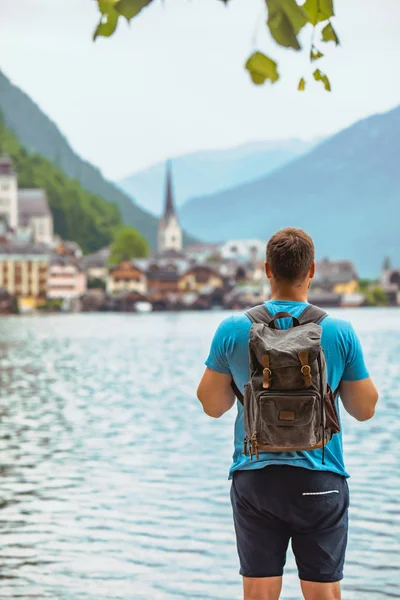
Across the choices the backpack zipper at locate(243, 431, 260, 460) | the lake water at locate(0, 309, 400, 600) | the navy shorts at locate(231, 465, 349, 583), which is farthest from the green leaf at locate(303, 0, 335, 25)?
the lake water at locate(0, 309, 400, 600)

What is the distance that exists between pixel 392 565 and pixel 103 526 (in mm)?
2057

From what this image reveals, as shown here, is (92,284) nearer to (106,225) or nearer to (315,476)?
(106,225)

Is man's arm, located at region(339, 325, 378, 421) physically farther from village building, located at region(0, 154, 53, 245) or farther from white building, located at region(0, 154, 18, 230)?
white building, located at region(0, 154, 18, 230)

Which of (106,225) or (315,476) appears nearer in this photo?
(315,476)

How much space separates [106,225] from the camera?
159250 mm

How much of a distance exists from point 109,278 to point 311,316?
137 metres

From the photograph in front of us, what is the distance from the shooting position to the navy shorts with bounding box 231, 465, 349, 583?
304 centimetres

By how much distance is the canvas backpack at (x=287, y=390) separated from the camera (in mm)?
2900

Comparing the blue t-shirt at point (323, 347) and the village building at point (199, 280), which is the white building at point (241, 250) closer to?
the village building at point (199, 280)

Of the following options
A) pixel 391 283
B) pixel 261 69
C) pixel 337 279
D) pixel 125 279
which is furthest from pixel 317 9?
pixel 391 283

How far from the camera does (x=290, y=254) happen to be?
9.96ft

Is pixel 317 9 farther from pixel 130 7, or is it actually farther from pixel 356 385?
pixel 356 385

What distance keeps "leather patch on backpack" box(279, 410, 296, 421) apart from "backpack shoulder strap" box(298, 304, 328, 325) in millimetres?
220

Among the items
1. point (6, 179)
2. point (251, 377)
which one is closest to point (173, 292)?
point (6, 179)
